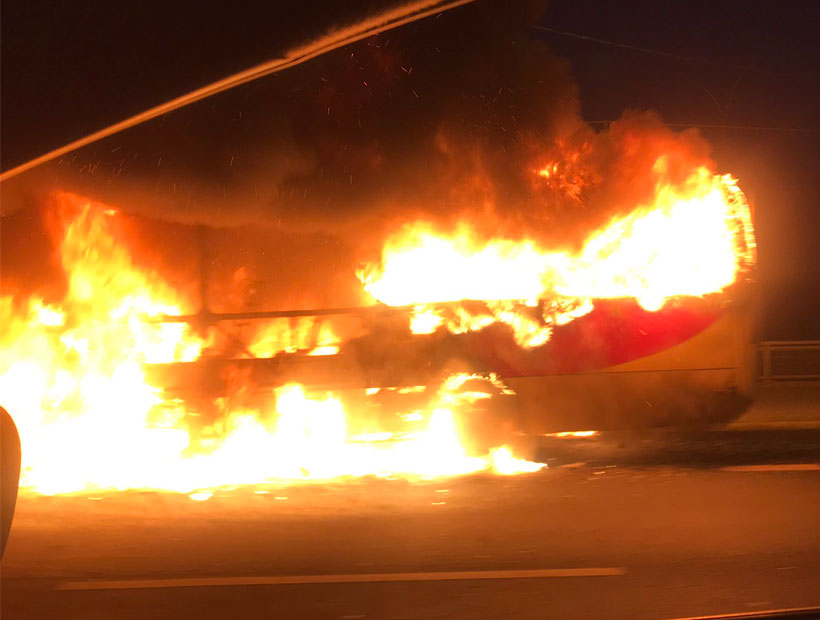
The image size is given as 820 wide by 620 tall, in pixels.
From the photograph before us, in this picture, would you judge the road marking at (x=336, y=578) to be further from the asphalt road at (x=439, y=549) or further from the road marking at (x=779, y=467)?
the road marking at (x=779, y=467)

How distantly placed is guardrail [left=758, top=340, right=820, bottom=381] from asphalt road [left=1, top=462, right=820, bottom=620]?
10.1 metres

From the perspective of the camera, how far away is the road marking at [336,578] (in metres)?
5.94

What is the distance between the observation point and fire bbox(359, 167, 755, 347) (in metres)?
10.1

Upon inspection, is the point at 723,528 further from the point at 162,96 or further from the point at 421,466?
the point at 162,96

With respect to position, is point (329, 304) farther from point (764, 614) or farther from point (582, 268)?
point (764, 614)

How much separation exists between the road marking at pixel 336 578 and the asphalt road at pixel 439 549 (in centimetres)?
1

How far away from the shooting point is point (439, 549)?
6660 millimetres

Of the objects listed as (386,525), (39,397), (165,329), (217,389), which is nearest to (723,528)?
(386,525)

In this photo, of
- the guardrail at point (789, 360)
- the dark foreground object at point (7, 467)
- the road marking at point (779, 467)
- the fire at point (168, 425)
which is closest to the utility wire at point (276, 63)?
the dark foreground object at point (7, 467)

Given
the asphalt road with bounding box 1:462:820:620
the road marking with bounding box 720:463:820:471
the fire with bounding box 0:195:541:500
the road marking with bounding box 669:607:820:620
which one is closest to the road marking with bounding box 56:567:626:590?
the asphalt road with bounding box 1:462:820:620

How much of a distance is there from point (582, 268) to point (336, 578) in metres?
5.85

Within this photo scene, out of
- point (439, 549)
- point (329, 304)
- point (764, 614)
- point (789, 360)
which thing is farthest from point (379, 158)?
point (789, 360)

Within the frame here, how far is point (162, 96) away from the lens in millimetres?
3127

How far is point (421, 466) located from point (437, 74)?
6092 mm
